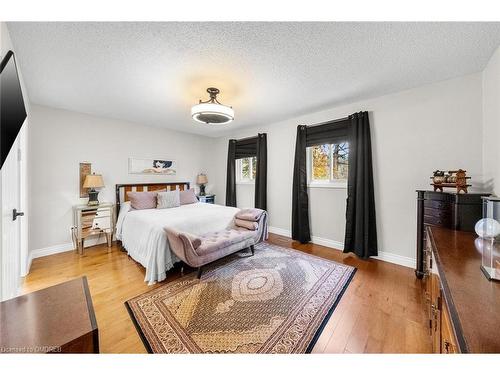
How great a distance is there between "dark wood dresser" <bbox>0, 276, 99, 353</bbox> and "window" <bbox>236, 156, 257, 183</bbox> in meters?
3.90

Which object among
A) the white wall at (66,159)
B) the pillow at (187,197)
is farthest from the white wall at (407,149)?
the white wall at (66,159)

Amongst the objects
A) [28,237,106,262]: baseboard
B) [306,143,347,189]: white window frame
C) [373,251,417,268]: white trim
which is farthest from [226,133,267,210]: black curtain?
[28,237,106,262]: baseboard

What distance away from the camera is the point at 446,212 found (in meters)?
1.86

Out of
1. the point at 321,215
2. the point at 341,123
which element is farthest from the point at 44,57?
the point at 321,215

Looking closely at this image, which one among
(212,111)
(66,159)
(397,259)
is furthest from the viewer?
(66,159)

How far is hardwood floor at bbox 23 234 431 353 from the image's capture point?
1.39 m

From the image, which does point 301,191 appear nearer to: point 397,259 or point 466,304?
point 397,259

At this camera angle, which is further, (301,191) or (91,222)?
(301,191)

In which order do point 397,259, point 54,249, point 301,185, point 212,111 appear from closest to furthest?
point 212,111 < point 397,259 < point 54,249 < point 301,185

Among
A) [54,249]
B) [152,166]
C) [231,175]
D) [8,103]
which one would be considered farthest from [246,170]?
[8,103]

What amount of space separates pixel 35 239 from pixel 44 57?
8.80 feet

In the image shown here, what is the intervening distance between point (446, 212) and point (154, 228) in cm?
315

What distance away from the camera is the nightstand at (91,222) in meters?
3.04

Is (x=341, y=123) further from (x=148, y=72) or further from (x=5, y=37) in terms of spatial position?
(x=5, y=37)
